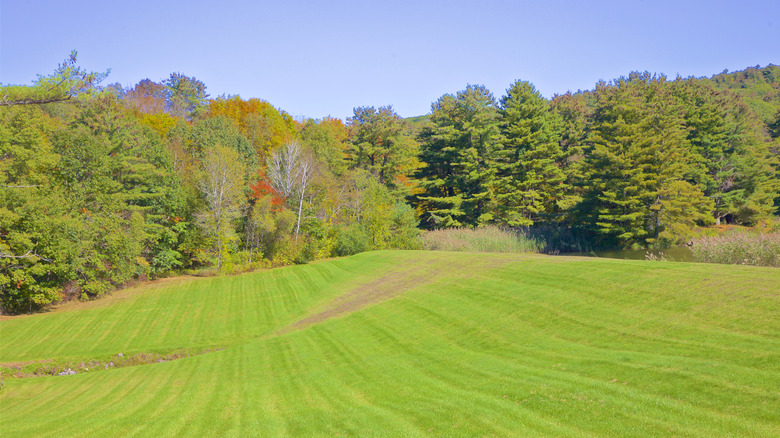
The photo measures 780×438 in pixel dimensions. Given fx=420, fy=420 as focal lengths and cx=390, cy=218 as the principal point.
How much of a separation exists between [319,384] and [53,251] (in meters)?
24.8

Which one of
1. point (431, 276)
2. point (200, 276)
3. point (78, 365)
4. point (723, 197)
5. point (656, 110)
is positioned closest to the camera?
point (78, 365)

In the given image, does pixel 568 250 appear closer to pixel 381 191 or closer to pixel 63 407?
pixel 381 191

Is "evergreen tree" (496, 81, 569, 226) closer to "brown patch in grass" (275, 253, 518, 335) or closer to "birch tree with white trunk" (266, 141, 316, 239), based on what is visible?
"birch tree with white trunk" (266, 141, 316, 239)

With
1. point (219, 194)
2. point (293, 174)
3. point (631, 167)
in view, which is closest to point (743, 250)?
point (631, 167)

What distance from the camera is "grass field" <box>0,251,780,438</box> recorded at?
19.9 feet

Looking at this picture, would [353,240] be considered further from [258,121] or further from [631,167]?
[258,121]

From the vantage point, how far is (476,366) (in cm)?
Answer: 916

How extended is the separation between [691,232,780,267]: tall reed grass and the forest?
17051mm

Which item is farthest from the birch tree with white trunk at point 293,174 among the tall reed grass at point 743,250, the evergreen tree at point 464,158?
the tall reed grass at point 743,250

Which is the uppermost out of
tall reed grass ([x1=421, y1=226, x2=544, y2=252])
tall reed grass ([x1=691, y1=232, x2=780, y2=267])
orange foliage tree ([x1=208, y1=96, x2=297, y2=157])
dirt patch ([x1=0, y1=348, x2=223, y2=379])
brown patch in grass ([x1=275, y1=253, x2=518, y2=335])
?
orange foliage tree ([x1=208, y1=96, x2=297, y2=157])

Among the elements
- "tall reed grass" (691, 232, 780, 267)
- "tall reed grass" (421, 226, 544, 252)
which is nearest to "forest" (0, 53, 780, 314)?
"tall reed grass" (421, 226, 544, 252)

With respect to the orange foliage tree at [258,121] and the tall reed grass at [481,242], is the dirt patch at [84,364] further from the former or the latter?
the orange foliage tree at [258,121]

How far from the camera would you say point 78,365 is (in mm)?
16188

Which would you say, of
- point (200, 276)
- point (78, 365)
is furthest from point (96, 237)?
point (78, 365)
